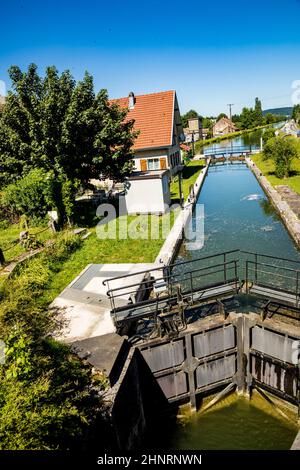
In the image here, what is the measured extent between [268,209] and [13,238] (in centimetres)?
1600

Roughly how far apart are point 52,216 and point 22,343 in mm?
11621

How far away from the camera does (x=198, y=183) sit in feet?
91.6

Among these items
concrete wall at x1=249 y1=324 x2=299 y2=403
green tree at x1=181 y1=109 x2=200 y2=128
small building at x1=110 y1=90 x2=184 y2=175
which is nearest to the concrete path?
concrete wall at x1=249 y1=324 x2=299 y2=403

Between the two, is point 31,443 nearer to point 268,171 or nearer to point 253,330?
point 253,330

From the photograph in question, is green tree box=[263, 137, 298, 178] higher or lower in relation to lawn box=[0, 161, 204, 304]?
higher

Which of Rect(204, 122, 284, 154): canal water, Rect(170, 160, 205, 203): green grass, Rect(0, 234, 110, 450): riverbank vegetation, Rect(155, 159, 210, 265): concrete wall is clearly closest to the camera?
Rect(0, 234, 110, 450): riverbank vegetation

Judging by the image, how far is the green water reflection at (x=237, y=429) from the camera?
691cm

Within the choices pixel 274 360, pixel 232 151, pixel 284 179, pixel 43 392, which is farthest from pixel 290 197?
pixel 232 151

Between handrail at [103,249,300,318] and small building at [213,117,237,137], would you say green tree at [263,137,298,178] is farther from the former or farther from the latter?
small building at [213,117,237,137]

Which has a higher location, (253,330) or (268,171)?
(268,171)

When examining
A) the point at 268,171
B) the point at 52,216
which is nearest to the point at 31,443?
the point at 52,216

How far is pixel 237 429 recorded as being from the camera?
23.6 ft

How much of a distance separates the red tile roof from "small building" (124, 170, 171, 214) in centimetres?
813

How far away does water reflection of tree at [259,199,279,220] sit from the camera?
18.6 m
